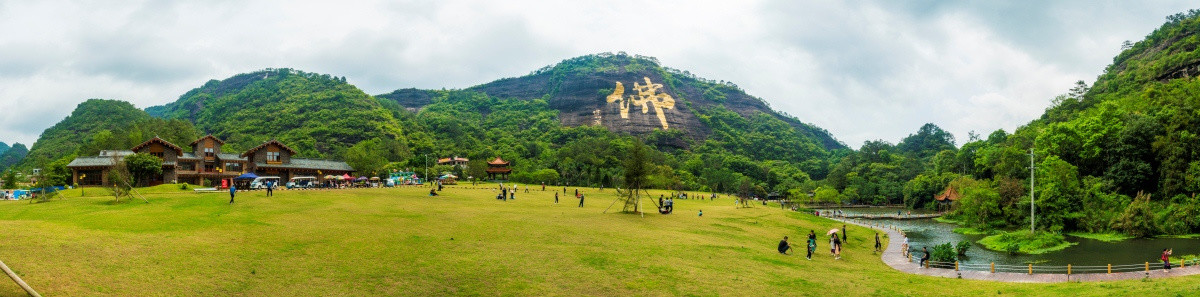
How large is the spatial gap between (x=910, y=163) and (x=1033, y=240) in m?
91.4

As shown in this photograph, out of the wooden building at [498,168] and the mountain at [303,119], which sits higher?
the mountain at [303,119]

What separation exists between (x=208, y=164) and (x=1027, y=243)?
89.3 meters

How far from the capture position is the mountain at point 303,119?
12794 centimetres

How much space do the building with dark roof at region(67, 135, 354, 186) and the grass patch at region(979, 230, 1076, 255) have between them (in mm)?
79423

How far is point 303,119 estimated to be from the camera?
477 feet

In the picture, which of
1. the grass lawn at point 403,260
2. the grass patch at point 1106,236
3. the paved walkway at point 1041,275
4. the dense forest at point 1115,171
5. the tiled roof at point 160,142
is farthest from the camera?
the tiled roof at point 160,142

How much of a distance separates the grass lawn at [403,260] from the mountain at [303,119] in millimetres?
96429

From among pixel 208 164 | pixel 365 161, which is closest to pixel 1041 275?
pixel 208 164

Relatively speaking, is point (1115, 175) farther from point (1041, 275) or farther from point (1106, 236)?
point (1041, 275)

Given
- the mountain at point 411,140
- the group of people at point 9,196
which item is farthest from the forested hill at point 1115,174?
the group of people at point 9,196

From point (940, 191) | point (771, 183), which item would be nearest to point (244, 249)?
point (940, 191)

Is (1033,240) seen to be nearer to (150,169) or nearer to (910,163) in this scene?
(150,169)

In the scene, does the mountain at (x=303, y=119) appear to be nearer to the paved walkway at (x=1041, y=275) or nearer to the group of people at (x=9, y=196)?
the group of people at (x=9, y=196)

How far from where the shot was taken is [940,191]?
316 ft
